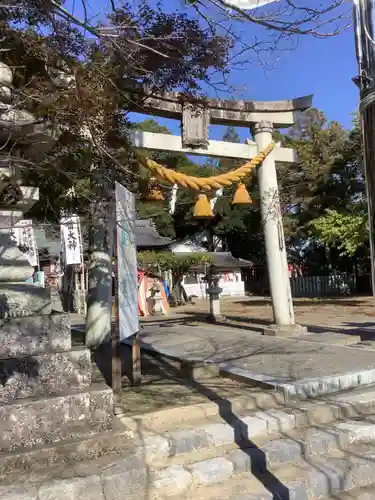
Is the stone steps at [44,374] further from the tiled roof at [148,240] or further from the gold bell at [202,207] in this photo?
the tiled roof at [148,240]

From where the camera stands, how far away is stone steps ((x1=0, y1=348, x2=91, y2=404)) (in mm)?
3807

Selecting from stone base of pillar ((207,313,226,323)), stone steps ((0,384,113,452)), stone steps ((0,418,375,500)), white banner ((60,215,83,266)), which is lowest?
stone steps ((0,418,375,500))

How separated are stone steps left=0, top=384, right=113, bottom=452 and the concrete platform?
2137mm

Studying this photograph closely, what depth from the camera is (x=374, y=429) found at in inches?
178

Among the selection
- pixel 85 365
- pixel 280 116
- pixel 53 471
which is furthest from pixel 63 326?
pixel 280 116

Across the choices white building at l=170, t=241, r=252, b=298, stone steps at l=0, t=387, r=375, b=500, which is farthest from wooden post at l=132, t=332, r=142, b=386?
white building at l=170, t=241, r=252, b=298

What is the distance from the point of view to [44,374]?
3.96m

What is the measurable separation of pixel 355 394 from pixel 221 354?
111 inches

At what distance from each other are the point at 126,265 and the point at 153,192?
3.88m

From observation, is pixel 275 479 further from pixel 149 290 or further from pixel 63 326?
pixel 149 290

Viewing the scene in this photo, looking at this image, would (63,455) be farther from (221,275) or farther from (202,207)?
(221,275)

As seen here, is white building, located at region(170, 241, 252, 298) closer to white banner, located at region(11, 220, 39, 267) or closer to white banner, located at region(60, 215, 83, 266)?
white banner, located at region(60, 215, 83, 266)

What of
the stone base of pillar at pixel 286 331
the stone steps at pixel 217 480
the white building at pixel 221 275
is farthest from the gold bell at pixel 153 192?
the white building at pixel 221 275

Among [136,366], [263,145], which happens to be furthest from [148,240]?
[136,366]
